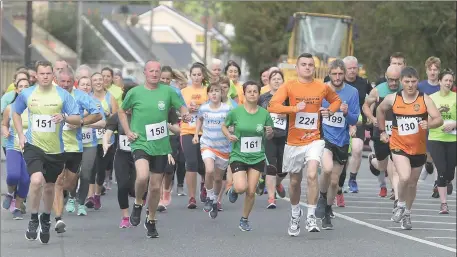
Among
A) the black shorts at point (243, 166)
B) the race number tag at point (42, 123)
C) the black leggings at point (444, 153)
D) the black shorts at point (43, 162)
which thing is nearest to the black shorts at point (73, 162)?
the black shorts at point (43, 162)

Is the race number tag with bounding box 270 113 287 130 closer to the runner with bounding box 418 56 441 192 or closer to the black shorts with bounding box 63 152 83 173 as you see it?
the runner with bounding box 418 56 441 192

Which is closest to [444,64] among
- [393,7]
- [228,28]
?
[393,7]

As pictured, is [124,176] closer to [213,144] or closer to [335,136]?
[213,144]

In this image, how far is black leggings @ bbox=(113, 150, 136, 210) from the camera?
14273 millimetres

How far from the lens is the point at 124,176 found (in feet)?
47.2

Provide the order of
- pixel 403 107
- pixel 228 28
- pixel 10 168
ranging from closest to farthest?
pixel 403 107, pixel 10 168, pixel 228 28

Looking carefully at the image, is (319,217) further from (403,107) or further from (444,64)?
(444,64)

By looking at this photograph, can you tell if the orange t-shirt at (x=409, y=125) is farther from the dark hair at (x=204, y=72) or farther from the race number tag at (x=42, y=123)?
the race number tag at (x=42, y=123)

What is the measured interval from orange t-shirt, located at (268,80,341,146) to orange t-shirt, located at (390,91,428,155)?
91cm

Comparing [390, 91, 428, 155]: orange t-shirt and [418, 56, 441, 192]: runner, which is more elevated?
[418, 56, 441, 192]: runner

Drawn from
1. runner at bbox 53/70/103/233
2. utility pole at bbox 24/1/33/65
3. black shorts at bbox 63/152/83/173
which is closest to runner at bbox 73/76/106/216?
runner at bbox 53/70/103/233

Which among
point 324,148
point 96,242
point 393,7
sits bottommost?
point 96,242

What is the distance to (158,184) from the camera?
531 inches

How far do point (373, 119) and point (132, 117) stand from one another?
363 cm
